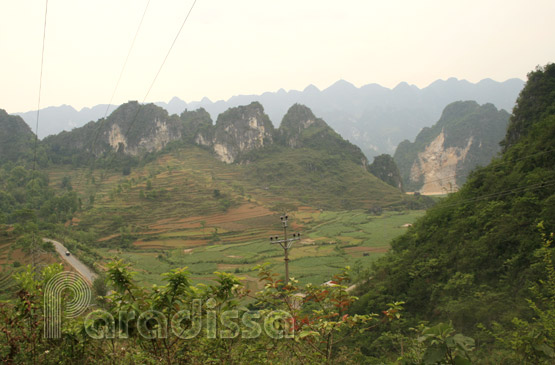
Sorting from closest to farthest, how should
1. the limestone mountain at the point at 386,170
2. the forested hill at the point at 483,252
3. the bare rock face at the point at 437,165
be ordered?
the forested hill at the point at 483,252 → the limestone mountain at the point at 386,170 → the bare rock face at the point at 437,165

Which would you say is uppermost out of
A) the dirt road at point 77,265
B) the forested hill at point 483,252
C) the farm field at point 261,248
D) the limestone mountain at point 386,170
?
the limestone mountain at point 386,170

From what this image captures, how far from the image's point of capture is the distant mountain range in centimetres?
14950

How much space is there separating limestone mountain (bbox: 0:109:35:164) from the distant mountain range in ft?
266

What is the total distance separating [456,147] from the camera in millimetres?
73562

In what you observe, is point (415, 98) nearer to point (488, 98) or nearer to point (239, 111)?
point (488, 98)

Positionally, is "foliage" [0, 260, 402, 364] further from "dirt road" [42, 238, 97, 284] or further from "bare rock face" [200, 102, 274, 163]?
"bare rock face" [200, 102, 274, 163]

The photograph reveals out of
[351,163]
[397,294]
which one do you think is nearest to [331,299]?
[397,294]

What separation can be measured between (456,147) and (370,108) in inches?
4639

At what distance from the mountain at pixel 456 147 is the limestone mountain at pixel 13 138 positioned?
74.2 metres

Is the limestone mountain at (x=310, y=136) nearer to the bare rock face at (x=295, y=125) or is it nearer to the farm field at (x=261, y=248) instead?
the bare rock face at (x=295, y=125)

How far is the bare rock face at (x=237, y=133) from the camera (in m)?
63.8

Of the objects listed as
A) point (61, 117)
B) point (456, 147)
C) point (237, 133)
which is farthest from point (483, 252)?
point (61, 117)

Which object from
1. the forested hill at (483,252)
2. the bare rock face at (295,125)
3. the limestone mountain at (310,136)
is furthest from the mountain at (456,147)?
the forested hill at (483,252)

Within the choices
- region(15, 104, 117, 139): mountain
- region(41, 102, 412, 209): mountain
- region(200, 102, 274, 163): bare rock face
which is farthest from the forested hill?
region(15, 104, 117, 139): mountain
